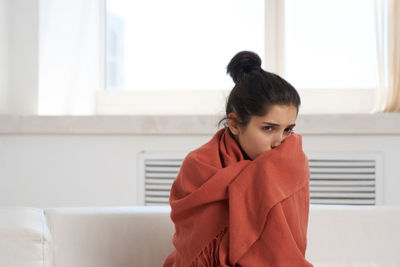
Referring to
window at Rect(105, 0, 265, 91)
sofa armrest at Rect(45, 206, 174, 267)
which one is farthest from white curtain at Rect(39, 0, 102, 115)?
sofa armrest at Rect(45, 206, 174, 267)

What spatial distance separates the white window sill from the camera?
191 centimetres

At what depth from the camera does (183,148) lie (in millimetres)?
2041

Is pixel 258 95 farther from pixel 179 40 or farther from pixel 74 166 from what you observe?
pixel 179 40

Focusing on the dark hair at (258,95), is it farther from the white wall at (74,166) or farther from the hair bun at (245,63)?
the white wall at (74,166)

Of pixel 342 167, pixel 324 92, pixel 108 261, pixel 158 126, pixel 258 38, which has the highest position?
pixel 258 38

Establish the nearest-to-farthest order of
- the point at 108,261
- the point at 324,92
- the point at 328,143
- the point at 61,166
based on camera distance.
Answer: the point at 108,261, the point at 328,143, the point at 61,166, the point at 324,92

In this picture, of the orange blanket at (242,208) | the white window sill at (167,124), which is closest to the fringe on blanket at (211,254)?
the orange blanket at (242,208)

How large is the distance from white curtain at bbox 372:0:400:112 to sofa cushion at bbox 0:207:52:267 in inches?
60.5

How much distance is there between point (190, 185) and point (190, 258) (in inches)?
6.9

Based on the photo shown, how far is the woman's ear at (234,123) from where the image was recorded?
1.12m

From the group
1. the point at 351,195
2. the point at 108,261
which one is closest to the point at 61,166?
the point at 108,261

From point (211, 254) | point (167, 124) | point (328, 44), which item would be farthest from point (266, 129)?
point (328, 44)

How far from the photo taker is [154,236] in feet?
4.55

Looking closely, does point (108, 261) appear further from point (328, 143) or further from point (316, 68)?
point (316, 68)
